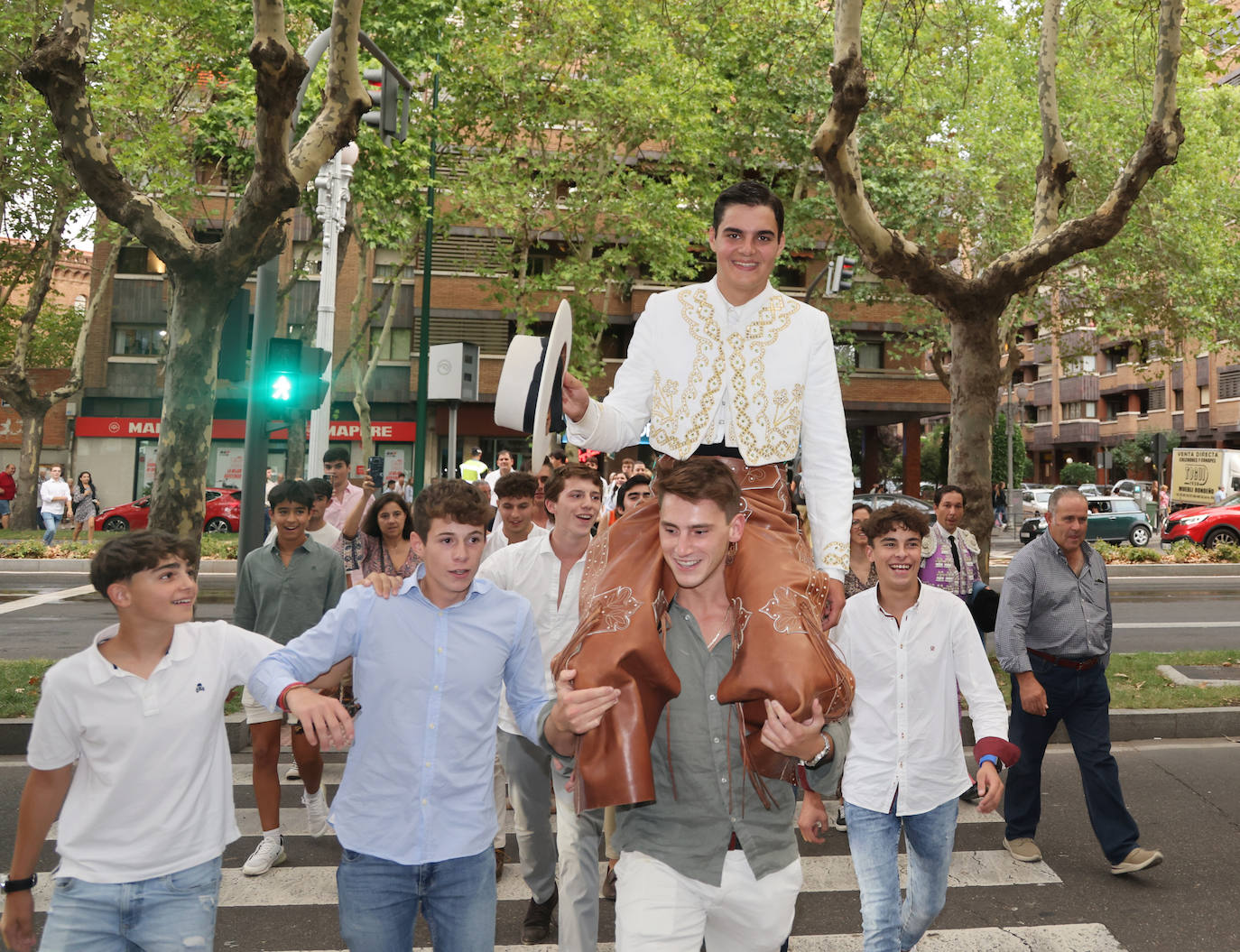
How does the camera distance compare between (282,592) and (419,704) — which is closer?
(419,704)

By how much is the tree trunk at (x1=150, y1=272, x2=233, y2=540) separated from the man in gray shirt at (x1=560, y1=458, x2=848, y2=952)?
7.76m

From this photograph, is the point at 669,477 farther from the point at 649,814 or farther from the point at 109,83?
the point at 109,83

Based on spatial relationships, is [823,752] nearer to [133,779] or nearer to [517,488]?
[133,779]

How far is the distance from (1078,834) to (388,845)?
4.80m

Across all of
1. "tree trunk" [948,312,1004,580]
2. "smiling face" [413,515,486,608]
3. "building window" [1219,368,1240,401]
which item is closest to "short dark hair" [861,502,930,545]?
"smiling face" [413,515,486,608]

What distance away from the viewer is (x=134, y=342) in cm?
3788

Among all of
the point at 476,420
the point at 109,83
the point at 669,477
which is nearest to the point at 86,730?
the point at 669,477

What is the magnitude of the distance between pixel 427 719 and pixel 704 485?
1.14 meters

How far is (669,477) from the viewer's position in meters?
2.92

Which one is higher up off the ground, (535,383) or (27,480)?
(27,480)

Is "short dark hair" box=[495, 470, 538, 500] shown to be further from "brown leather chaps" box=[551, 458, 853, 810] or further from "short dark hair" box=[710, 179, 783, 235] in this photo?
"brown leather chaps" box=[551, 458, 853, 810]

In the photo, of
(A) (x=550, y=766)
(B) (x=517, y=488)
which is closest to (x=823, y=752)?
(A) (x=550, y=766)

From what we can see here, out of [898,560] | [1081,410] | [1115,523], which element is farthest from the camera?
[1081,410]

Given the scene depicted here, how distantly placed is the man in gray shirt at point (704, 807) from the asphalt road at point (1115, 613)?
10.7 meters
